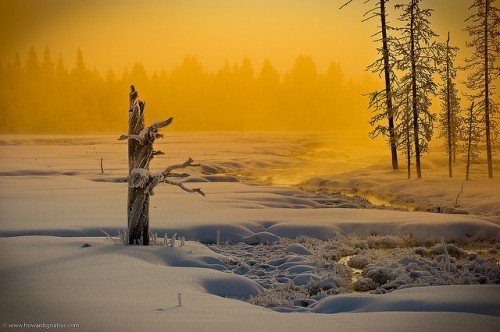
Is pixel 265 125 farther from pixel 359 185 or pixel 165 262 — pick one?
pixel 165 262

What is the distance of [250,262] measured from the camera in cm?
990

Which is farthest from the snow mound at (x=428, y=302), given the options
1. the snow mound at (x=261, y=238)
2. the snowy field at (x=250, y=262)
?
the snow mound at (x=261, y=238)

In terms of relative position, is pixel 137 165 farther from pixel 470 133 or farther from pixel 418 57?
pixel 470 133

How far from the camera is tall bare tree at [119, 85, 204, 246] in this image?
29.5 ft

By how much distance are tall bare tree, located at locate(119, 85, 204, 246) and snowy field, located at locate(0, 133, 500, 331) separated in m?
0.53

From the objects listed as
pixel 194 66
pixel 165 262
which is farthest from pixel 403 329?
pixel 194 66

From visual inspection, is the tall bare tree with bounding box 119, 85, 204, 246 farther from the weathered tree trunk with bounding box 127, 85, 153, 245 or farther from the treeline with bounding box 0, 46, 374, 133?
the treeline with bounding box 0, 46, 374, 133

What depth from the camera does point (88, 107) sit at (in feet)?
309

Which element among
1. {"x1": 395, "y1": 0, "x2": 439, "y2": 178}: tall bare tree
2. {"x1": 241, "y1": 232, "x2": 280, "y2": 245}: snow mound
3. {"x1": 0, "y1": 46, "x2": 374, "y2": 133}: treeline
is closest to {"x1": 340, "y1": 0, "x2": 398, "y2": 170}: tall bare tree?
{"x1": 395, "y1": 0, "x2": 439, "y2": 178}: tall bare tree

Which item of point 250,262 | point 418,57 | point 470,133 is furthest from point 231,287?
point 470,133

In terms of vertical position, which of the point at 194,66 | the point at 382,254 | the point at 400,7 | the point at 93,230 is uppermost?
the point at 194,66

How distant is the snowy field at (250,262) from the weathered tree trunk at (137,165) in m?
0.48

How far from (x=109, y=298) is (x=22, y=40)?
4845 inches

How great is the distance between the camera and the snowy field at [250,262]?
575cm
